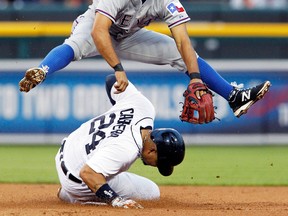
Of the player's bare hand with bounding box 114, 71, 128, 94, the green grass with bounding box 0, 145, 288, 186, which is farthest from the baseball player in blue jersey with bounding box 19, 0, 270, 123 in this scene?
the green grass with bounding box 0, 145, 288, 186

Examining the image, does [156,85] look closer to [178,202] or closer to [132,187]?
[178,202]

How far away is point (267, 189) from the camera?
8.54m

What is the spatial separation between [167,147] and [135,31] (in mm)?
1467

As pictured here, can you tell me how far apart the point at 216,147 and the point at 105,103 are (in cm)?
160

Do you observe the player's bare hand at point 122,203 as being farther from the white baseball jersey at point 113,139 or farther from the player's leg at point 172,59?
the player's leg at point 172,59

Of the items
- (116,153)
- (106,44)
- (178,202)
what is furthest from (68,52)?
(178,202)

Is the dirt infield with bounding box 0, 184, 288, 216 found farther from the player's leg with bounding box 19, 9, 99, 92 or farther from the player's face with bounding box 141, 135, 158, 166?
the player's leg with bounding box 19, 9, 99, 92

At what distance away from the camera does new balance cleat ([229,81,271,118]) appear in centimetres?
759

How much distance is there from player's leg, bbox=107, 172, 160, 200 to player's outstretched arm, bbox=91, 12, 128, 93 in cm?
73

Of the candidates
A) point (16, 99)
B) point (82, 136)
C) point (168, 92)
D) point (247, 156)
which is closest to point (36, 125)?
point (16, 99)

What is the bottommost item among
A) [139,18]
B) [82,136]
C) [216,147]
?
[216,147]

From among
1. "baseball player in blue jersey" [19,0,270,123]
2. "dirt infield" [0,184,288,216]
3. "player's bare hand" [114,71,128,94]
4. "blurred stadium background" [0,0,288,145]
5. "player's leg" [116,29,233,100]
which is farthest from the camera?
"blurred stadium background" [0,0,288,145]

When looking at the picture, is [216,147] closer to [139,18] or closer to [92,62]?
[92,62]

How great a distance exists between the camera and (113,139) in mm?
6531
